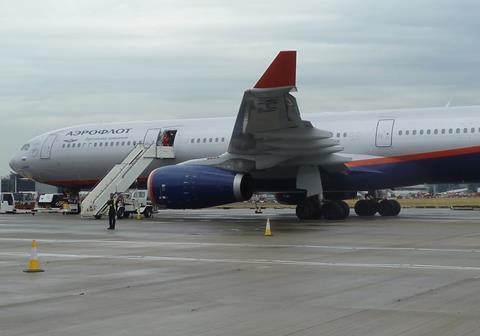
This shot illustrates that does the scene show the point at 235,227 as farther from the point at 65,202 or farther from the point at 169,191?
the point at 65,202

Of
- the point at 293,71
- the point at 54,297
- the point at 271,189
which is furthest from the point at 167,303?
the point at 271,189

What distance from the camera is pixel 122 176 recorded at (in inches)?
1214

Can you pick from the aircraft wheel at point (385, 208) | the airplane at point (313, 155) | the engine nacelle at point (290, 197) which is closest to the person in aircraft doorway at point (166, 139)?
the airplane at point (313, 155)

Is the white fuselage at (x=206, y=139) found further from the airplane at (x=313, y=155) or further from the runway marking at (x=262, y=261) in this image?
the runway marking at (x=262, y=261)

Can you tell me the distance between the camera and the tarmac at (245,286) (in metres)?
7.66

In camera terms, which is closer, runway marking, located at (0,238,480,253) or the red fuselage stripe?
runway marking, located at (0,238,480,253)

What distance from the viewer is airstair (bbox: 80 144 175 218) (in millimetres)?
30562

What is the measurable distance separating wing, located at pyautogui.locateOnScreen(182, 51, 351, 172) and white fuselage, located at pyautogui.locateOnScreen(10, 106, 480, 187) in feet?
4.40

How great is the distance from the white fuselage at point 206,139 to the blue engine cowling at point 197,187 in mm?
4380

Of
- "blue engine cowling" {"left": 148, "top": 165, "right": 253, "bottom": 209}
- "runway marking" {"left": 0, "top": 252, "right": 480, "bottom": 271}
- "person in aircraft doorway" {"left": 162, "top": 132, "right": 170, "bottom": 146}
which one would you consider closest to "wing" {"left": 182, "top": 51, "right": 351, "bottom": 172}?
"blue engine cowling" {"left": 148, "top": 165, "right": 253, "bottom": 209}

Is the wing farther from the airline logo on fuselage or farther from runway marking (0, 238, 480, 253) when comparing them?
the airline logo on fuselage

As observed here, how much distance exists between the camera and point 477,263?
12820 millimetres

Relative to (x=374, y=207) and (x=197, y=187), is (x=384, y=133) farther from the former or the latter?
(x=197, y=187)

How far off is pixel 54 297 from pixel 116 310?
1406 mm
